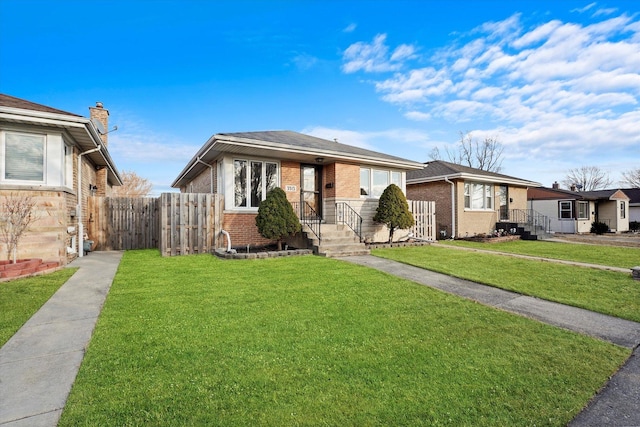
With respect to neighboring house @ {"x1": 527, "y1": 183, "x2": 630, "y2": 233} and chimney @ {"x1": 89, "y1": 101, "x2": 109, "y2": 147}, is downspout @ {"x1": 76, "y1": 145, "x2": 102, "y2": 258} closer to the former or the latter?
chimney @ {"x1": 89, "y1": 101, "x2": 109, "y2": 147}

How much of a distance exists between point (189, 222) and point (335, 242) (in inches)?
191

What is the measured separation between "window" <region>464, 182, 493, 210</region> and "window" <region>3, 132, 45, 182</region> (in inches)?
714

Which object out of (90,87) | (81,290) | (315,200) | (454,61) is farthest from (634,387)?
(90,87)

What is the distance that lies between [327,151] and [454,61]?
689 cm

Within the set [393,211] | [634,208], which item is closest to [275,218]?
[393,211]

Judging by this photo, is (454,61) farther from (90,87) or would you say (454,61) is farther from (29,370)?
(90,87)

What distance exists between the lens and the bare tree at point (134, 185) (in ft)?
129

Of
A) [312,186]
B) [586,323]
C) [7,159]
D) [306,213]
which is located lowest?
[586,323]

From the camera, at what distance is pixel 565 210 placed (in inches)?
981

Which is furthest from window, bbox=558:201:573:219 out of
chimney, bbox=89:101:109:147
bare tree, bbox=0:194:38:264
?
chimney, bbox=89:101:109:147

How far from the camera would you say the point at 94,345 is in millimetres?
3061

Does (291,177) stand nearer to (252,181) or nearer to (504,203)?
(252,181)

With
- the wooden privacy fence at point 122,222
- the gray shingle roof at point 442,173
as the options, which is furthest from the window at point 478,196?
the wooden privacy fence at point 122,222

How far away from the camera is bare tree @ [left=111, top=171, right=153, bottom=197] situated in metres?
39.3
